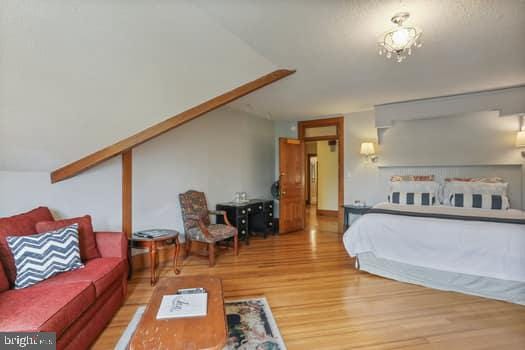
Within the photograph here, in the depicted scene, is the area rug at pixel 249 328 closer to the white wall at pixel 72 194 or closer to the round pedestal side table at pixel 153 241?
the round pedestal side table at pixel 153 241

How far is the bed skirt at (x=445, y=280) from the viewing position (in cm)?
261

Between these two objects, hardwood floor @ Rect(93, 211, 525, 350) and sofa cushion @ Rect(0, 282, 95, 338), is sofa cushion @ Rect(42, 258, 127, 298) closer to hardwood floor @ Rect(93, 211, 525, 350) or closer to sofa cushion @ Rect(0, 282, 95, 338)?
sofa cushion @ Rect(0, 282, 95, 338)

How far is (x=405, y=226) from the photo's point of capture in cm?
312

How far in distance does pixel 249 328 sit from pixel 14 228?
6.74 feet

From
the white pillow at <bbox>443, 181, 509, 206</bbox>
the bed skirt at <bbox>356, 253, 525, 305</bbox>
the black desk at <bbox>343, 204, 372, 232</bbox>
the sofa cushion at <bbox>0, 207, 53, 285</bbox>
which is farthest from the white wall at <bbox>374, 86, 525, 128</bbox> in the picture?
the sofa cushion at <bbox>0, 207, 53, 285</bbox>

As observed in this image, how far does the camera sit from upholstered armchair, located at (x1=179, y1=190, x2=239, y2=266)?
12.2 feet

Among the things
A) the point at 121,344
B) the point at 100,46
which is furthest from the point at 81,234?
the point at 100,46

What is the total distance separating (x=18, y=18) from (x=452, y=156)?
212 inches

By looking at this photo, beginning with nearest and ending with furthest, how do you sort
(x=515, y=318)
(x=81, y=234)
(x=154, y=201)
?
(x=515, y=318) < (x=81, y=234) < (x=154, y=201)

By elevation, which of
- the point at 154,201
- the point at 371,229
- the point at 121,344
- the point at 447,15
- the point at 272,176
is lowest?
the point at 121,344

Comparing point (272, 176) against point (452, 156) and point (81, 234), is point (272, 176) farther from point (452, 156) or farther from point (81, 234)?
point (81, 234)

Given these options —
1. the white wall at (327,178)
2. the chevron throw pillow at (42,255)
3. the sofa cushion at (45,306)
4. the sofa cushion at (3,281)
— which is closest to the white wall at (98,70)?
the chevron throw pillow at (42,255)

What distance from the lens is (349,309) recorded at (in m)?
2.51

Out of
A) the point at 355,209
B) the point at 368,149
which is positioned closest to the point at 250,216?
the point at 355,209
